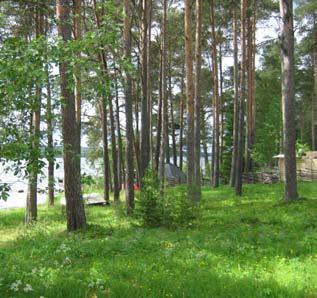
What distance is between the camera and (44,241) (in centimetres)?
967

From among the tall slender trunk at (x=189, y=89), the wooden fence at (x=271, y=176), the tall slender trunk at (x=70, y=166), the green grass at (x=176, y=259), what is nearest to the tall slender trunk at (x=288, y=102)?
the green grass at (x=176, y=259)

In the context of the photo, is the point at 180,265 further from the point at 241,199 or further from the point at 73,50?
the point at 241,199

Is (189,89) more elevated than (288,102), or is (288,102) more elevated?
(189,89)

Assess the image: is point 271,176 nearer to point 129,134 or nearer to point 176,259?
A: point 129,134

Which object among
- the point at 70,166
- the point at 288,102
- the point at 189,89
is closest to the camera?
the point at 70,166

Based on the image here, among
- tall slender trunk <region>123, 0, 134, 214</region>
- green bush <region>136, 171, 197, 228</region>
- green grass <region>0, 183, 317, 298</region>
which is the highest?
tall slender trunk <region>123, 0, 134, 214</region>

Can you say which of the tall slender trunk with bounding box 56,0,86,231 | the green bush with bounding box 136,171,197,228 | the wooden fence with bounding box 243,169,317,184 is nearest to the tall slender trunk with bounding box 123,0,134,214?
the green bush with bounding box 136,171,197,228

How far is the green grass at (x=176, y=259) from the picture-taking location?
536 centimetres

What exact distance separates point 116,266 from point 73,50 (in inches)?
148

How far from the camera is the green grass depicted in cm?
536

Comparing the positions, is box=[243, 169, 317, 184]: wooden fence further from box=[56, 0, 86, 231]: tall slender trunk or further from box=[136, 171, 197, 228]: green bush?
box=[56, 0, 86, 231]: tall slender trunk

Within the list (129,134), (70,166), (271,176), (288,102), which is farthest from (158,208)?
(271,176)

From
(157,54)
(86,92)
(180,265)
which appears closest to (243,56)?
(157,54)

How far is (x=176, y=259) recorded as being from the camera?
6.98 metres
